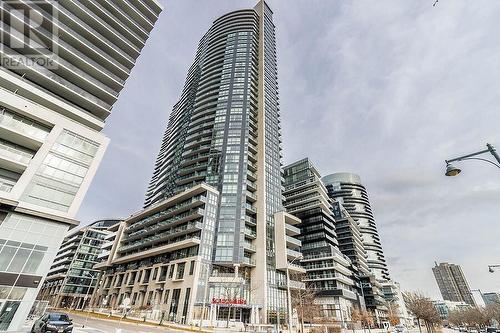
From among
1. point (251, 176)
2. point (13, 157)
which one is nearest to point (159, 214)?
point (251, 176)

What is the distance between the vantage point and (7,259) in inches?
1013

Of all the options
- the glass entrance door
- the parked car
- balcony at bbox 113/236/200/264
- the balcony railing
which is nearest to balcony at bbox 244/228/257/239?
balcony at bbox 113/236/200/264

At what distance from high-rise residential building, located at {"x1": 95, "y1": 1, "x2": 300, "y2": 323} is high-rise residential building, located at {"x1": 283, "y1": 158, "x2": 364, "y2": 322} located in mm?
15681

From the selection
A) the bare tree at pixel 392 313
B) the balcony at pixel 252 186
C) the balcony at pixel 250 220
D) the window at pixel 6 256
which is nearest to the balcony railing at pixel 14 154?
the window at pixel 6 256

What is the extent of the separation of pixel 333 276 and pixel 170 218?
159ft

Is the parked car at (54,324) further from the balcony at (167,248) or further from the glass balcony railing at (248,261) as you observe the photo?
the glass balcony railing at (248,261)

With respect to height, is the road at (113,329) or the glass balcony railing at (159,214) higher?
the glass balcony railing at (159,214)

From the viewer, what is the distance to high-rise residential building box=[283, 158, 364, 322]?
70.4 meters

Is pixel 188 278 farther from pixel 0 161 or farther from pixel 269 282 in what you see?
pixel 0 161

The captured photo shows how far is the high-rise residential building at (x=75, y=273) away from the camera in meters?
97.0

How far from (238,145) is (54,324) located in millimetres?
A: 56858

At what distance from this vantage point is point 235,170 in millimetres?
67312

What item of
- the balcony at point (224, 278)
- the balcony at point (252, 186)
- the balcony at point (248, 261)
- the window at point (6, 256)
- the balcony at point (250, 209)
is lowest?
the window at point (6, 256)

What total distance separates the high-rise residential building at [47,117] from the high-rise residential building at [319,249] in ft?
208
